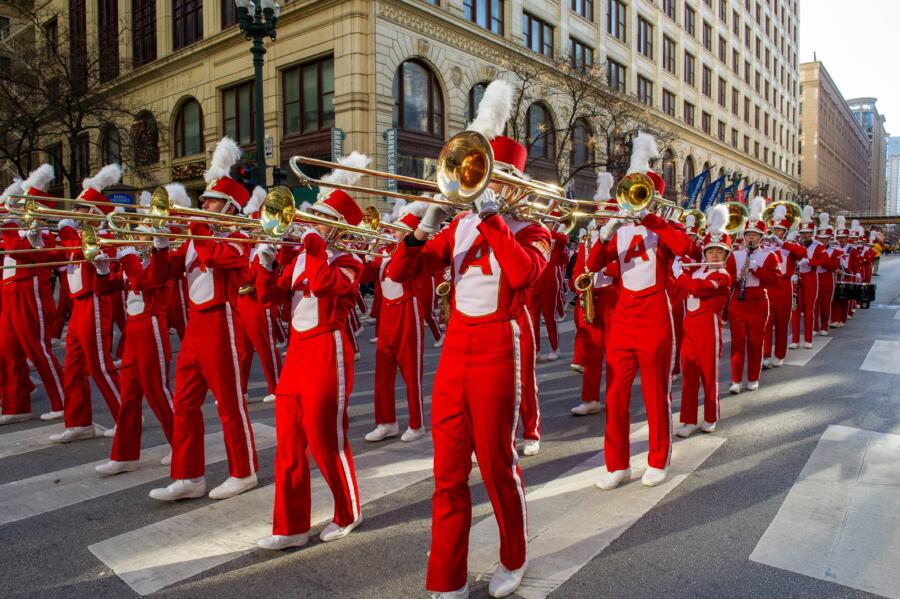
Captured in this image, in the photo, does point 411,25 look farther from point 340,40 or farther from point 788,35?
point 788,35

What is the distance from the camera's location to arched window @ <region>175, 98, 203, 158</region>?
27.2 meters

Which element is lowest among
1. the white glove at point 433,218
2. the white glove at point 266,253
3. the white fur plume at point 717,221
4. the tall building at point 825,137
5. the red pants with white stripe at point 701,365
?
the red pants with white stripe at point 701,365

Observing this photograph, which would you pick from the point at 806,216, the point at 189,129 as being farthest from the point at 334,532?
the point at 189,129

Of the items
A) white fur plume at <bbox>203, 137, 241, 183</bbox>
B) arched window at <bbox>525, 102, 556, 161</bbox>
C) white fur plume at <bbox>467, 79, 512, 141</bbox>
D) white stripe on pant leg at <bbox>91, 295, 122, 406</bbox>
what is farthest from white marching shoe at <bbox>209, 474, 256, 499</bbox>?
arched window at <bbox>525, 102, 556, 161</bbox>

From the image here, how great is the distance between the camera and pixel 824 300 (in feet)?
41.3

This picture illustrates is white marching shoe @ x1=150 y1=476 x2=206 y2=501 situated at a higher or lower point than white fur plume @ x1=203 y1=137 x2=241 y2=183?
lower

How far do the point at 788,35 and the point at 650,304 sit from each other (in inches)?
3147

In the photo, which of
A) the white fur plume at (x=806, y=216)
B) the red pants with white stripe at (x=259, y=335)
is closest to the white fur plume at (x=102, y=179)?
Answer: the red pants with white stripe at (x=259, y=335)

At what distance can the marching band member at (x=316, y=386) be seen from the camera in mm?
3795

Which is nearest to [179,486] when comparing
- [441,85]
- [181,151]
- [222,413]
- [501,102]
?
[222,413]

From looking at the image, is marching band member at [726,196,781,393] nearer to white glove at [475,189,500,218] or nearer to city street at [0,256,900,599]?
city street at [0,256,900,599]

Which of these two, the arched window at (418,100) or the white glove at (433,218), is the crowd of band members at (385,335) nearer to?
the white glove at (433,218)

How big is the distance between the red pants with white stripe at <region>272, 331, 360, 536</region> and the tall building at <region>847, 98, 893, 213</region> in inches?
7042

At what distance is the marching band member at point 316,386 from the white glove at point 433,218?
84 centimetres
